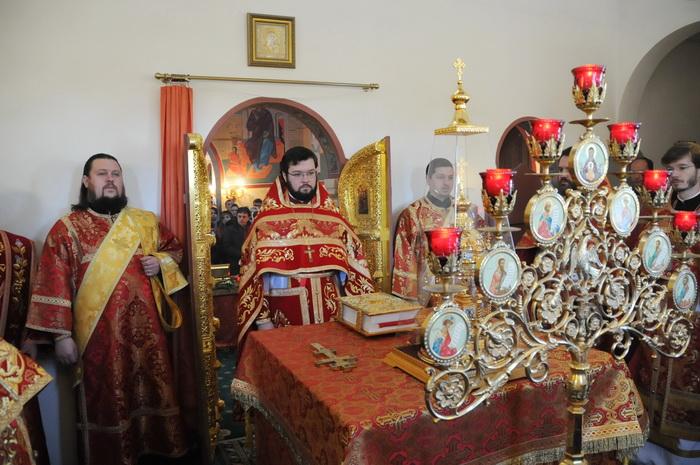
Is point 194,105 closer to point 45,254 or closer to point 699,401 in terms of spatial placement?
point 45,254

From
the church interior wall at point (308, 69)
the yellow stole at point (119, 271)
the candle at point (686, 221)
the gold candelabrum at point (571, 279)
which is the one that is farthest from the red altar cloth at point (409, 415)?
the church interior wall at point (308, 69)

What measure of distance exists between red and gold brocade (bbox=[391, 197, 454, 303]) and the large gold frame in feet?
4.65

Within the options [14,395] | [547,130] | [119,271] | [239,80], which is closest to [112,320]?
[119,271]

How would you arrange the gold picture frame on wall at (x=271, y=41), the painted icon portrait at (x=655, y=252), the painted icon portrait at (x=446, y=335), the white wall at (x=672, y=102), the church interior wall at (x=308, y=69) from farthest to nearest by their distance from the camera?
1. the white wall at (x=672, y=102)
2. the gold picture frame on wall at (x=271, y=41)
3. the church interior wall at (x=308, y=69)
4. the painted icon portrait at (x=655, y=252)
5. the painted icon portrait at (x=446, y=335)

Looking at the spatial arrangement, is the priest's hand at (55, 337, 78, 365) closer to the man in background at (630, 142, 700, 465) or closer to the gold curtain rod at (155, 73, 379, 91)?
the gold curtain rod at (155, 73, 379, 91)

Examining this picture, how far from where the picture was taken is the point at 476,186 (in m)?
4.78

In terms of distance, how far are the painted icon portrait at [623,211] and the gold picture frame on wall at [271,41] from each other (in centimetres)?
299

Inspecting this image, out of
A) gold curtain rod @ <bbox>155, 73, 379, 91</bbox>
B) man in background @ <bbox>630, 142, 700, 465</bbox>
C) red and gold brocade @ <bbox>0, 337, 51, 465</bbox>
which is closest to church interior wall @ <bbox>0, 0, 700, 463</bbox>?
gold curtain rod @ <bbox>155, 73, 379, 91</bbox>

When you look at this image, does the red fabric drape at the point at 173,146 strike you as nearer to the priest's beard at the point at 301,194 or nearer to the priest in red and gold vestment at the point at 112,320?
the priest in red and gold vestment at the point at 112,320

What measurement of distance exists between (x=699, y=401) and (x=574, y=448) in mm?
1961

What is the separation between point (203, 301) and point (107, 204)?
0.83m

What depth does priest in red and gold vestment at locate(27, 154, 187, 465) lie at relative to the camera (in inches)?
132

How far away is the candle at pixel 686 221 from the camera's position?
1.83m

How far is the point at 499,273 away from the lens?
1.50 m
